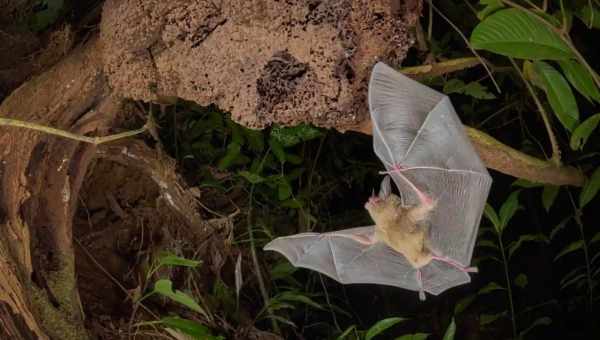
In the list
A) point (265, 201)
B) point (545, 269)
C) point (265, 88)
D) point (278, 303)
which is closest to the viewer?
point (265, 88)

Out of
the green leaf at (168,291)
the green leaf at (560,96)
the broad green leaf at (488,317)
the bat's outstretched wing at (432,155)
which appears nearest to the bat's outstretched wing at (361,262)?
the bat's outstretched wing at (432,155)

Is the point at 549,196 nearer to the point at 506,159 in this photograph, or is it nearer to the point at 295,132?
the point at 506,159

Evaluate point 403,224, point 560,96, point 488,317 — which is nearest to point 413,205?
point 403,224

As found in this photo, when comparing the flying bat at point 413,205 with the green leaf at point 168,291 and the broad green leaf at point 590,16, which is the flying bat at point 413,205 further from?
the broad green leaf at point 590,16

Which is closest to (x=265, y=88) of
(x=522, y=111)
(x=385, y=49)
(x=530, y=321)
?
(x=385, y=49)

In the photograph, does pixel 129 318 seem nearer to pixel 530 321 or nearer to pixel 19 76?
pixel 19 76

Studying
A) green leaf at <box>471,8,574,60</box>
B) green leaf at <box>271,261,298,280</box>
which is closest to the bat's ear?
green leaf at <box>471,8,574,60</box>
